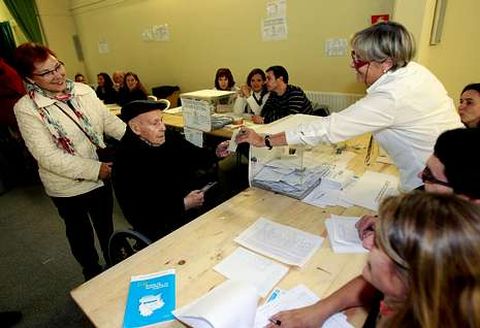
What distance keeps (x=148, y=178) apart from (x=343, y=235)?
3.27 ft

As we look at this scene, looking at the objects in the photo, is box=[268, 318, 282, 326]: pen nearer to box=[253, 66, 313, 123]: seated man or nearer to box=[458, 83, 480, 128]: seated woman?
box=[458, 83, 480, 128]: seated woman

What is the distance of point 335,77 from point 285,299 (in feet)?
11.7

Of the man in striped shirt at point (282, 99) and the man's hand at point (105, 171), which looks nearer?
the man's hand at point (105, 171)

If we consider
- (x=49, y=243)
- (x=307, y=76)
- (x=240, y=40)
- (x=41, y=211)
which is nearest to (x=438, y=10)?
(x=307, y=76)

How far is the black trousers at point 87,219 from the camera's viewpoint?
5.90 feet

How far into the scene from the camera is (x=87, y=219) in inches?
74.3

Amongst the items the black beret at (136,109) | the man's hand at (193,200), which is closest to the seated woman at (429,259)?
the man's hand at (193,200)

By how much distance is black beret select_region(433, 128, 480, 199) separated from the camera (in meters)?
0.80

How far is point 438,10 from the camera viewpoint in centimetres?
286

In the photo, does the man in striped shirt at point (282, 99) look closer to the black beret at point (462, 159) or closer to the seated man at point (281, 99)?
the seated man at point (281, 99)

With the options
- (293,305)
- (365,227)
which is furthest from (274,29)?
(293,305)

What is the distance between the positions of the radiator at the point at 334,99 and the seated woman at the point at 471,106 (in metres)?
1.95

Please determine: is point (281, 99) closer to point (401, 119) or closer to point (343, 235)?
point (401, 119)

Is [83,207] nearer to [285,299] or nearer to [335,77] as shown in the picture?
[285,299]
